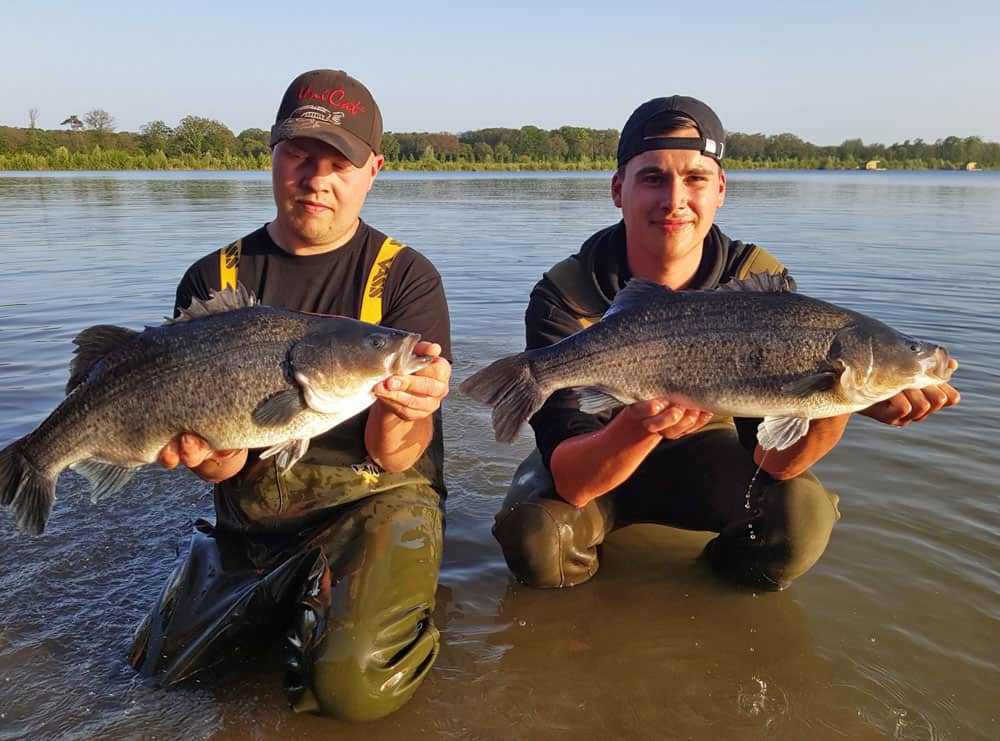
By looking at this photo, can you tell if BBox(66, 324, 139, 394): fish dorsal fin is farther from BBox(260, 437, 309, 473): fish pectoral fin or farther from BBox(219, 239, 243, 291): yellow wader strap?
BBox(260, 437, 309, 473): fish pectoral fin

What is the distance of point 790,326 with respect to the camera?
3.28 metres

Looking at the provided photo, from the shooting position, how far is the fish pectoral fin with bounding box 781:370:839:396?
321 centimetres

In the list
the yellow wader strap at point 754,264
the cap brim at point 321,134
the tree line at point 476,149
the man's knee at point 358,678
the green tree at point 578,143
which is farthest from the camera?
the green tree at point 578,143

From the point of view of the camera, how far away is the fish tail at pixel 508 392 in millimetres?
3443

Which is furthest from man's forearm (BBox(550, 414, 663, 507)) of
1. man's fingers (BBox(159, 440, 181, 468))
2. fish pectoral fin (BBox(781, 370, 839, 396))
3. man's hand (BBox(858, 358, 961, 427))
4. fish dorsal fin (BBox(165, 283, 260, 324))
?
man's fingers (BBox(159, 440, 181, 468))

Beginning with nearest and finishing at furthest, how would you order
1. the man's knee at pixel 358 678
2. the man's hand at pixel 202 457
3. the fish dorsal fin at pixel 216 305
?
the man's knee at pixel 358 678 < the man's hand at pixel 202 457 < the fish dorsal fin at pixel 216 305

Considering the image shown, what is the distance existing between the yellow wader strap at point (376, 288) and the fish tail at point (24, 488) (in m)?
1.62

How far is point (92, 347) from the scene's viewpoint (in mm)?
3406

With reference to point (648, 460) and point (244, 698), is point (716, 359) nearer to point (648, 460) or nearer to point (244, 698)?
point (648, 460)

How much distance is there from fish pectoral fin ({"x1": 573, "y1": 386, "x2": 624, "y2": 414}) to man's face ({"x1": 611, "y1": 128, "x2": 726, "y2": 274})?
917 mm

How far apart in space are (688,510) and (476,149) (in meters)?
101

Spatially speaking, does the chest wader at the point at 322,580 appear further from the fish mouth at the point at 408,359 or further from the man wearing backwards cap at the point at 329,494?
the fish mouth at the point at 408,359

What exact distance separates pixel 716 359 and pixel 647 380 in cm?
32

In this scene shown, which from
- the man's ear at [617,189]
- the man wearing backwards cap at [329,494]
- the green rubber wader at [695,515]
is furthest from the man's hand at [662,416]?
the man's ear at [617,189]
